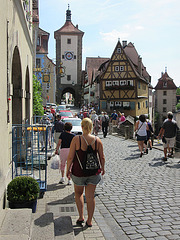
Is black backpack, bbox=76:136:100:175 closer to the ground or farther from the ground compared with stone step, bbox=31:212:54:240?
farther from the ground

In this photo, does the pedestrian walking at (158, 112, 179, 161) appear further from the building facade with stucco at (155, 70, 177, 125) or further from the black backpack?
the building facade with stucco at (155, 70, 177, 125)

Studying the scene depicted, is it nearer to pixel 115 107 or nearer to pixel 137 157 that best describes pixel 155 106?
pixel 115 107

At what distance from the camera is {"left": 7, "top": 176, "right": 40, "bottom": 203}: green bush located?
497 cm

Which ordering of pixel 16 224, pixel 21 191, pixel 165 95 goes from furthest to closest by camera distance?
1. pixel 165 95
2. pixel 21 191
3. pixel 16 224

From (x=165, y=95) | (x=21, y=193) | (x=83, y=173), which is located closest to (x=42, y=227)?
(x=21, y=193)

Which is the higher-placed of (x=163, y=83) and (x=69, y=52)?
(x=69, y=52)

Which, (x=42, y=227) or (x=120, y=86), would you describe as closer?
(x=42, y=227)

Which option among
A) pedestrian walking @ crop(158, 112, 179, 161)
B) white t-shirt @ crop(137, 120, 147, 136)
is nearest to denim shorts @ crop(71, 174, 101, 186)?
pedestrian walking @ crop(158, 112, 179, 161)

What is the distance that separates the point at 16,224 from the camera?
4.15 meters

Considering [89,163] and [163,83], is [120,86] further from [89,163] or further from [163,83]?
[89,163]

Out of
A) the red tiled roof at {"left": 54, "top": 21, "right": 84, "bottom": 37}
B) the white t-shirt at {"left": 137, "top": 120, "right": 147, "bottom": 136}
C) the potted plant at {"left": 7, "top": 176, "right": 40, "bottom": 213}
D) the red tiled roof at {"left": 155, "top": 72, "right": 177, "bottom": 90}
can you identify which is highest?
the red tiled roof at {"left": 54, "top": 21, "right": 84, "bottom": 37}

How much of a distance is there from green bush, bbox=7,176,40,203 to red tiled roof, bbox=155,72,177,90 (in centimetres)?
7146

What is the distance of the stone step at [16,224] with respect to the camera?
3734mm

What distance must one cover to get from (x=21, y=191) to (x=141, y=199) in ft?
8.29
